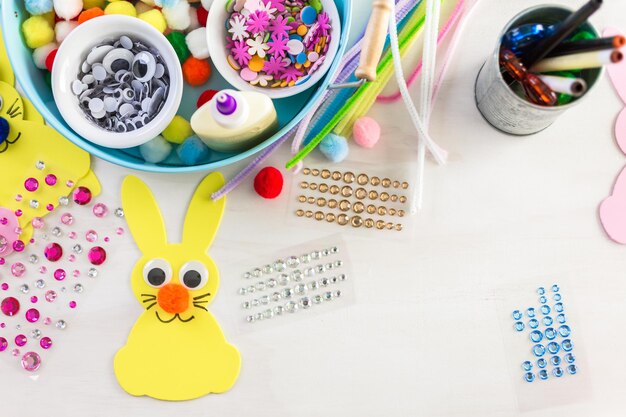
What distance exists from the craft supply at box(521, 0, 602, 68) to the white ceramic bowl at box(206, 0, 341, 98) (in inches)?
6.2

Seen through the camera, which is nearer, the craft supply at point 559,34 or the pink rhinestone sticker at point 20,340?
the craft supply at point 559,34

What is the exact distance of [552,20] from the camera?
0.47m

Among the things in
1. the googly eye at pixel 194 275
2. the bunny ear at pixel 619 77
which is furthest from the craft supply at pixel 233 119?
the bunny ear at pixel 619 77

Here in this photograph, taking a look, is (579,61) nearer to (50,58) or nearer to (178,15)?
(178,15)

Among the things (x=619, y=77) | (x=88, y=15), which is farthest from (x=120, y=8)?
(x=619, y=77)

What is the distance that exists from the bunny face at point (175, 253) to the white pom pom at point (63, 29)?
5.6 inches

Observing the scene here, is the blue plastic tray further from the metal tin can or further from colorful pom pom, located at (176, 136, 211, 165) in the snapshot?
the metal tin can

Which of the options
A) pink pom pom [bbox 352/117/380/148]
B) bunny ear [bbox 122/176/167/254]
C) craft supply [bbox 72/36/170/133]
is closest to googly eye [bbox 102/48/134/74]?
craft supply [bbox 72/36/170/133]

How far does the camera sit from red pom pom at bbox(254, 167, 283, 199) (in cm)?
53

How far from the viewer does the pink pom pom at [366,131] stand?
0.54 m

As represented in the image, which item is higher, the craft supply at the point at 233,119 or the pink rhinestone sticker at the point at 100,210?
the craft supply at the point at 233,119

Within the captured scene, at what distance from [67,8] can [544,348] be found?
530mm

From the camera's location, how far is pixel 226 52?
0.53 meters

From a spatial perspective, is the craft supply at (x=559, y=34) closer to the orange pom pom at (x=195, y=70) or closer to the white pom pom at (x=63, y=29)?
the orange pom pom at (x=195, y=70)
